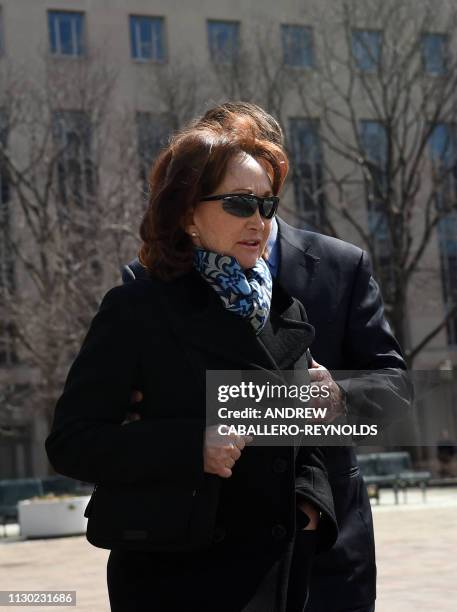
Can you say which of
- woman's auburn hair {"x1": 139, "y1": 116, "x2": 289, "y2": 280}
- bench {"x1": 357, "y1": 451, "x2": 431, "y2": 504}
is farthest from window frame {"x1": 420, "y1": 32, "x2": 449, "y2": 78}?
woman's auburn hair {"x1": 139, "y1": 116, "x2": 289, "y2": 280}

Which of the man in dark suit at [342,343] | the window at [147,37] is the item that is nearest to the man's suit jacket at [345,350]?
the man in dark suit at [342,343]

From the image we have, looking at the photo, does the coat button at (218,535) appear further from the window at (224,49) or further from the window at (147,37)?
the window at (147,37)

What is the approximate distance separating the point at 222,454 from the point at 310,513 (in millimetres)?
278

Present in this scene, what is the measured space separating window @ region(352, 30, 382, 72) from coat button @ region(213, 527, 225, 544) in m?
27.9

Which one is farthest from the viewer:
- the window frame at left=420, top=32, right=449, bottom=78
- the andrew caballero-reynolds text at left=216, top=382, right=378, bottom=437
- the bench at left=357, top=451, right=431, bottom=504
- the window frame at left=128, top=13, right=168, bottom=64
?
the window frame at left=128, top=13, right=168, bottom=64

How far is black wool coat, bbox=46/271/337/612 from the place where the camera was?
7.97 feet

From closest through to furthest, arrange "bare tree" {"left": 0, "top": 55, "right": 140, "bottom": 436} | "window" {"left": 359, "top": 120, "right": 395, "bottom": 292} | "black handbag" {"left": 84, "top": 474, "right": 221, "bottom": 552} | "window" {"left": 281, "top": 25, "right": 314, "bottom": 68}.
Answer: "black handbag" {"left": 84, "top": 474, "right": 221, "bottom": 552} → "bare tree" {"left": 0, "top": 55, "right": 140, "bottom": 436} → "window" {"left": 359, "top": 120, "right": 395, "bottom": 292} → "window" {"left": 281, "top": 25, "right": 314, "bottom": 68}

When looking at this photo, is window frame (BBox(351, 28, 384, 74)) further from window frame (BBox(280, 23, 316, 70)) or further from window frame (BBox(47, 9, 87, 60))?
window frame (BBox(47, 9, 87, 60))

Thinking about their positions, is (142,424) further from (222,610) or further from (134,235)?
(134,235)

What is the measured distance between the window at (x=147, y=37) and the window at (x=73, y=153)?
970 centimetres

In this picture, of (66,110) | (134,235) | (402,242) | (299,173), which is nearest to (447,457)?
(402,242)

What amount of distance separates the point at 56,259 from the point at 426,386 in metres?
26.5

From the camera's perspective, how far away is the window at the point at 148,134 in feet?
101

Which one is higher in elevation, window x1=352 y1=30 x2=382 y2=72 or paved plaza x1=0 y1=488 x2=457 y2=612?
window x1=352 y1=30 x2=382 y2=72
